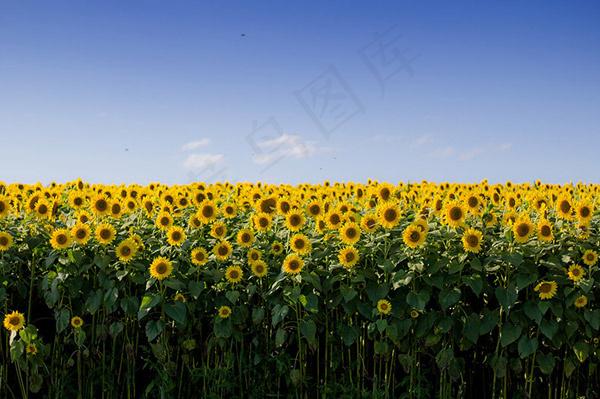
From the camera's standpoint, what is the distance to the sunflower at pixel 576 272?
15.9 ft

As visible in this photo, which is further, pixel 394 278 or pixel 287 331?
pixel 287 331

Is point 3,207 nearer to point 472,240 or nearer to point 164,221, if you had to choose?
point 164,221

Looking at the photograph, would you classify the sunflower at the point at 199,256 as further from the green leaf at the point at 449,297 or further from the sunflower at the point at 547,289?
the sunflower at the point at 547,289

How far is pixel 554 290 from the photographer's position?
4805 mm

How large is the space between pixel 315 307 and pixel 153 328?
55.1 inches

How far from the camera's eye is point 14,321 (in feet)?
17.3

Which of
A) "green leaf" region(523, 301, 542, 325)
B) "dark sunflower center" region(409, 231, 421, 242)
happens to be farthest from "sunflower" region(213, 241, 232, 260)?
"green leaf" region(523, 301, 542, 325)

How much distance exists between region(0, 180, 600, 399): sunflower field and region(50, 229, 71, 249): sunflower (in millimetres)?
19

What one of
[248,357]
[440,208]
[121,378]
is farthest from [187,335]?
[440,208]

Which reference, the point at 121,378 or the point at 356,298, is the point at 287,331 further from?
the point at 121,378

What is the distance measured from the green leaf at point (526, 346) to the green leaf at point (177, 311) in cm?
278

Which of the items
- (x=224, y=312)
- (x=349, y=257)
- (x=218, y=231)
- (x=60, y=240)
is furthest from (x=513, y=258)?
(x=60, y=240)

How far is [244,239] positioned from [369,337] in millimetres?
1359

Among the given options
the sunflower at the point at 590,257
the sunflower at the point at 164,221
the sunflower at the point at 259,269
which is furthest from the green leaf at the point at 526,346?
the sunflower at the point at 164,221
